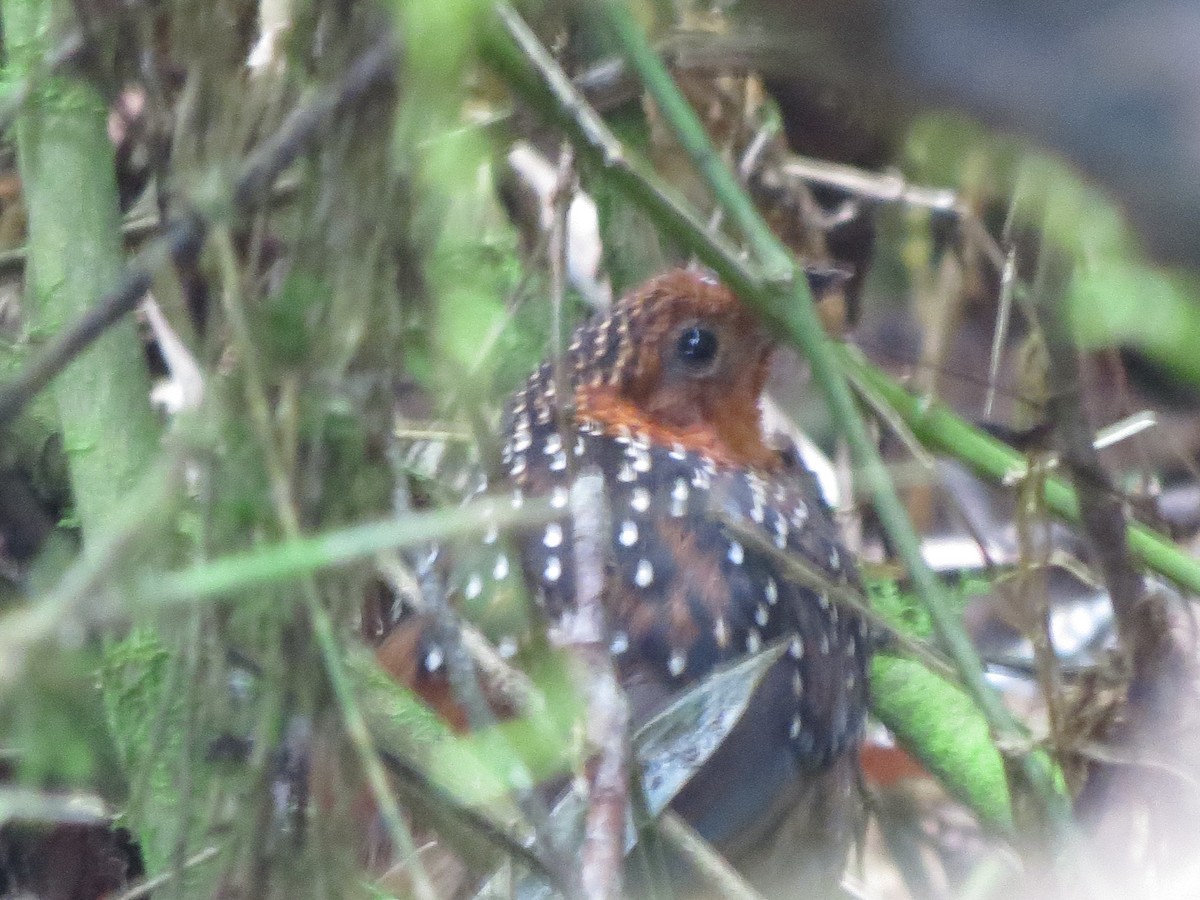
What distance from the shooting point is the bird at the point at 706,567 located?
5.98 feet

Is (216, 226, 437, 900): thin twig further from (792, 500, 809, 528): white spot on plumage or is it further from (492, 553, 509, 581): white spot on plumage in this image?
(792, 500, 809, 528): white spot on plumage

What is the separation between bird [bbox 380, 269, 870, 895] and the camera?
5.98ft

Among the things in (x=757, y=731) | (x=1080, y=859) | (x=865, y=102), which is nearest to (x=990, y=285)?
(x=757, y=731)

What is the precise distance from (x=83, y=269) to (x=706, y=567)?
33.9 inches

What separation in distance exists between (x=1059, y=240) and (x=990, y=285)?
233 cm

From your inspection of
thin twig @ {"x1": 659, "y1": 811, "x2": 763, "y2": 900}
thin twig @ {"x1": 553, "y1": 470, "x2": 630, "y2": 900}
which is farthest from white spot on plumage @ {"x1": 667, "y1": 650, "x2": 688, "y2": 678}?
thin twig @ {"x1": 553, "y1": 470, "x2": 630, "y2": 900}

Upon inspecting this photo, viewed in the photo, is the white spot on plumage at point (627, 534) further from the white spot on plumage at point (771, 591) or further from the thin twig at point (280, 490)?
the thin twig at point (280, 490)

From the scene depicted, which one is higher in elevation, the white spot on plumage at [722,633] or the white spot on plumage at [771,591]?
the white spot on plumage at [722,633]

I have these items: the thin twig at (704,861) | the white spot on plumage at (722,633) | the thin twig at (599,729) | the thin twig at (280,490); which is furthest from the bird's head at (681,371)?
the thin twig at (280,490)

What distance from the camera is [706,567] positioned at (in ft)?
6.31

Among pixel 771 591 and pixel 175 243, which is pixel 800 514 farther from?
pixel 175 243

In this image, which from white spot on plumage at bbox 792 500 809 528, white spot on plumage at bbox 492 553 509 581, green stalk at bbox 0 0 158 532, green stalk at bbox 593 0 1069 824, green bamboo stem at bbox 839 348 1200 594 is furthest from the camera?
white spot on plumage at bbox 792 500 809 528

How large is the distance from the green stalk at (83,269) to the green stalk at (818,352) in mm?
494

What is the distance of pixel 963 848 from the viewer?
2.61 m
